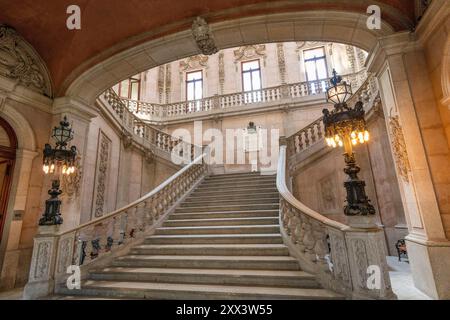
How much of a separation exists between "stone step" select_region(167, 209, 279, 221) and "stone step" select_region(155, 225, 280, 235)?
0.57 m

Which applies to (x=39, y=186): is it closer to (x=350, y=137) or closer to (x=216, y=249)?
(x=216, y=249)

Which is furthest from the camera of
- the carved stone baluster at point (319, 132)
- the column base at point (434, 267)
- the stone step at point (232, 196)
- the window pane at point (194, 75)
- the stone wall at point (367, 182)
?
the window pane at point (194, 75)

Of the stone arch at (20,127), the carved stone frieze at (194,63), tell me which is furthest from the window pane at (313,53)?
the stone arch at (20,127)

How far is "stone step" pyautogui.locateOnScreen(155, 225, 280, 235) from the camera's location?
5.01m

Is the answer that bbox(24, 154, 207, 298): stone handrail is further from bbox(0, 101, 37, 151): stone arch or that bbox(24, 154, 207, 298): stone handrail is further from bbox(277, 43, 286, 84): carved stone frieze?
bbox(277, 43, 286, 84): carved stone frieze

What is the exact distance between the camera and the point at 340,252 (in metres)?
3.24

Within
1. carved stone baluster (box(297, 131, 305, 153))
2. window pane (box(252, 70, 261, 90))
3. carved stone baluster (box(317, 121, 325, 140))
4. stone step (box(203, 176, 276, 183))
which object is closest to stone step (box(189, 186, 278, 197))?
stone step (box(203, 176, 276, 183))

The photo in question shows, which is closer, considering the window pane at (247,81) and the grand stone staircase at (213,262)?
the grand stone staircase at (213,262)

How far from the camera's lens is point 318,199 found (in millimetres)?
7844

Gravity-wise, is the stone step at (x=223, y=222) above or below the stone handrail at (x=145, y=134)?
below

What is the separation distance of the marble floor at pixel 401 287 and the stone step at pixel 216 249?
1657 mm

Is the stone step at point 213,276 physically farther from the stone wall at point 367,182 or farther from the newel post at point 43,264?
the stone wall at point 367,182

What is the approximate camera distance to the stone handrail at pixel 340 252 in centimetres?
283
